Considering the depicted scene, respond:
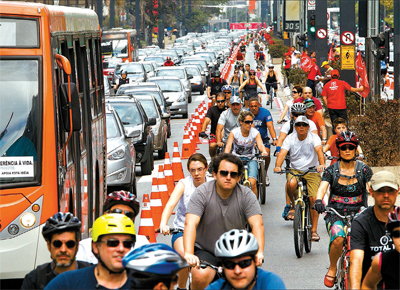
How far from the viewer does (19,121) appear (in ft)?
23.7

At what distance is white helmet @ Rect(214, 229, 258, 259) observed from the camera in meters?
4.40

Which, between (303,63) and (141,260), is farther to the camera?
(303,63)

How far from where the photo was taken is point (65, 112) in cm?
751

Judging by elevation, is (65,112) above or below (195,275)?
above

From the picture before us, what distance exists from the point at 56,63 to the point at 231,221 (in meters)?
2.44

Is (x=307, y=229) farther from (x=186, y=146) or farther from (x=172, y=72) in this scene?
(x=172, y=72)

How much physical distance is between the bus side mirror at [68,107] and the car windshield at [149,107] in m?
13.0

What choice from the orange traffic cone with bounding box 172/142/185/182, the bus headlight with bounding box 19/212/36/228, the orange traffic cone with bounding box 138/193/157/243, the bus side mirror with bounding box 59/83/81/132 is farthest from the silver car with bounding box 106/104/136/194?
the bus headlight with bounding box 19/212/36/228

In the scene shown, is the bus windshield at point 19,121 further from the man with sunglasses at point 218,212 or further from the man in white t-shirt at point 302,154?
the man in white t-shirt at point 302,154

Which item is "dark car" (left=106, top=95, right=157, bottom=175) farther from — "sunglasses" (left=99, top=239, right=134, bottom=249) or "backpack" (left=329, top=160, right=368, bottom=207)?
"sunglasses" (left=99, top=239, right=134, bottom=249)

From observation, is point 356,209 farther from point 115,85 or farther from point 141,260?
point 115,85

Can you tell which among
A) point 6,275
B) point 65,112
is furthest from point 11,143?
point 6,275

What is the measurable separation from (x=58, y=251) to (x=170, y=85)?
84.7 feet

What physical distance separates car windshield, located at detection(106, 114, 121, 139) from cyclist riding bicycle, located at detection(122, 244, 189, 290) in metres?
11.1
